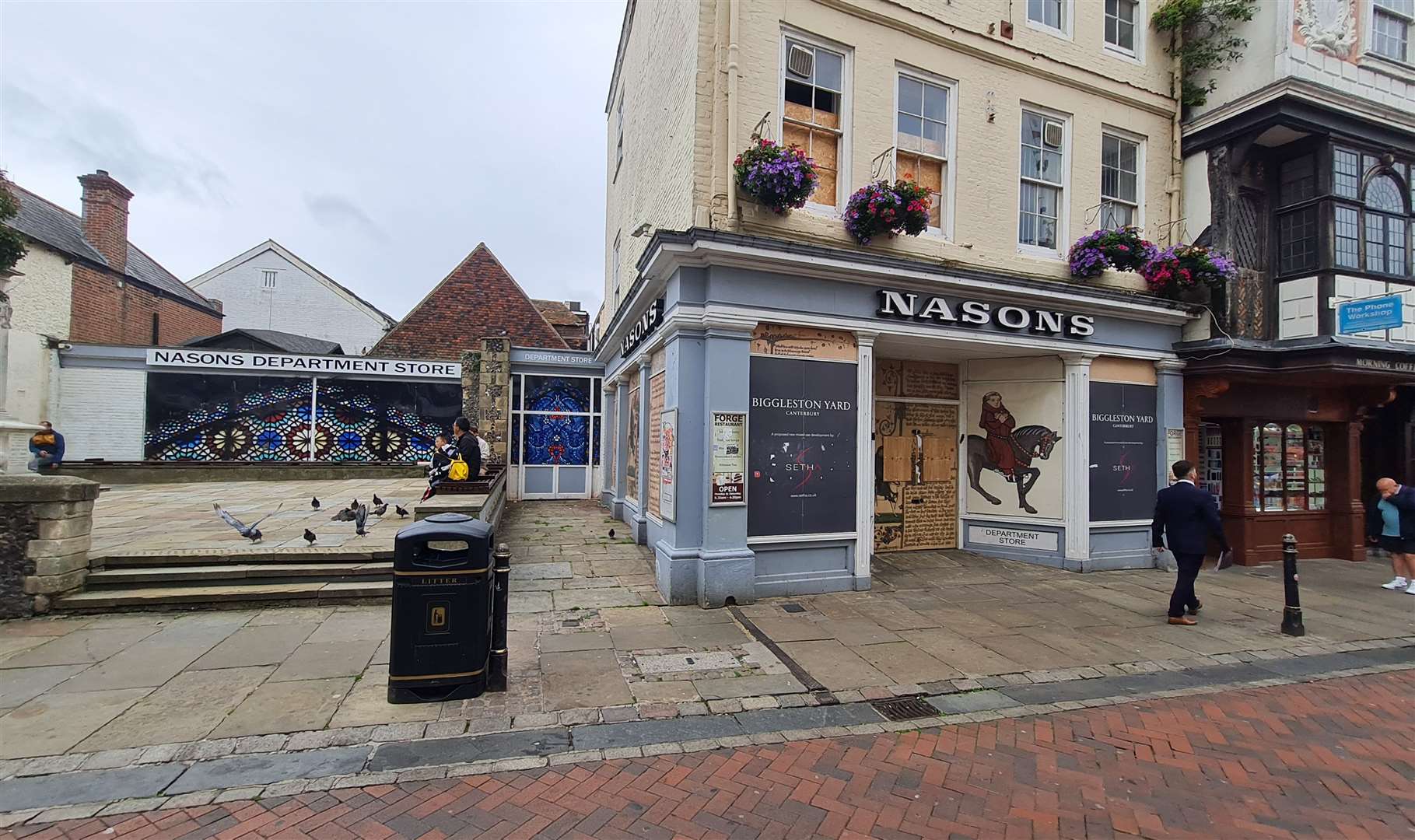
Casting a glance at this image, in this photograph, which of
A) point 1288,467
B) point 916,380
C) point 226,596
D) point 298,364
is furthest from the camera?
point 298,364

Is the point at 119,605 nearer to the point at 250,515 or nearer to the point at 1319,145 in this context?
the point at 250,515

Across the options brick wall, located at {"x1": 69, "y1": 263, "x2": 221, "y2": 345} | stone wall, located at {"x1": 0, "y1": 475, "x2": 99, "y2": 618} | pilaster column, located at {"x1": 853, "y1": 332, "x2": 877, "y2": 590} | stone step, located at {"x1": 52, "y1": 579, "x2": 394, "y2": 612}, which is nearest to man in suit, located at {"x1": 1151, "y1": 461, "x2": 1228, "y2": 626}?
pilaster column, located at {"x1": 853, "y1": 332, "x2": 877, "y2": 590}

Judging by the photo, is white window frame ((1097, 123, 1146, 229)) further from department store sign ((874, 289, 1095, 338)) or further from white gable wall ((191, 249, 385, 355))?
white gable wall ((191, 249, 385, 355))

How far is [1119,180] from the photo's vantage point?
33.4ft

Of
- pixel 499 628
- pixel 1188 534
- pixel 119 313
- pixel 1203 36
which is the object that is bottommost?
pixel 499 628

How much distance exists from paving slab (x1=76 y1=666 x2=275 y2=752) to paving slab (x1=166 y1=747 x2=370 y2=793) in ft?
1.53

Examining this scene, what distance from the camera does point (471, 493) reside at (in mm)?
9461

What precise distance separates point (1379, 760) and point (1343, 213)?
10.1 metres

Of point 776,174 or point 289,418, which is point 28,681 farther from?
point 289,418

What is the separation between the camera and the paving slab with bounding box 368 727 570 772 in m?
3.70

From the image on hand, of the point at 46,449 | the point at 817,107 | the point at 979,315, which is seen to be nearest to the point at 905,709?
the point at 979,315

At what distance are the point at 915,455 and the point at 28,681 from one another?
10.4 meters

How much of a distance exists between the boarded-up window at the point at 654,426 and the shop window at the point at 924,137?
455 centimetres

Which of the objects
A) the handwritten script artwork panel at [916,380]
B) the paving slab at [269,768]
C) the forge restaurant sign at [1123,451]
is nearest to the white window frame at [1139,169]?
the forge restaurant sign at [1123,451]
